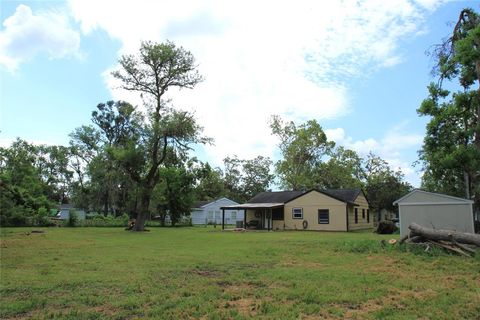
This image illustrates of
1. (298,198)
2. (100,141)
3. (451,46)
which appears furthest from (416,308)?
(100,141)

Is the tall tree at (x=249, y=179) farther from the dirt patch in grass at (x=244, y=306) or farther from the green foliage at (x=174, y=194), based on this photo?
the dirt patch in grass at (x=244, y=306)

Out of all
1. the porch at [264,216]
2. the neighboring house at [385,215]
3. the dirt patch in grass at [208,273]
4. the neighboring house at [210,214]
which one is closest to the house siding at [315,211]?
the porch at [264,216]

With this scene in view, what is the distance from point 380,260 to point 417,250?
2.17 m

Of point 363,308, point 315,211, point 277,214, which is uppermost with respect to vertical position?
point 315,211

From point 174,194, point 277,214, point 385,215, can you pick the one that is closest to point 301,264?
point 277,214

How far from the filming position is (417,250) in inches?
499

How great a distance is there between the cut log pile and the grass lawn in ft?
2.13

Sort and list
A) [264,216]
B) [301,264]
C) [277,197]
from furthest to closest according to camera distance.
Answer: [277,197] < [264,216] < [301,264]

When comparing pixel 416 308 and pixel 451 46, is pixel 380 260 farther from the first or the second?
pixel 451 46

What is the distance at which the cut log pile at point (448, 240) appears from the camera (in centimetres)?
1202

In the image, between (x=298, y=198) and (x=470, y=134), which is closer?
(x=470, y=134)

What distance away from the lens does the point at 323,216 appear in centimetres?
3238

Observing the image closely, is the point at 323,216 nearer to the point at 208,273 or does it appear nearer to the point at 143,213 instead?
the point at 143,213

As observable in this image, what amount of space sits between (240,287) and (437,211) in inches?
479
